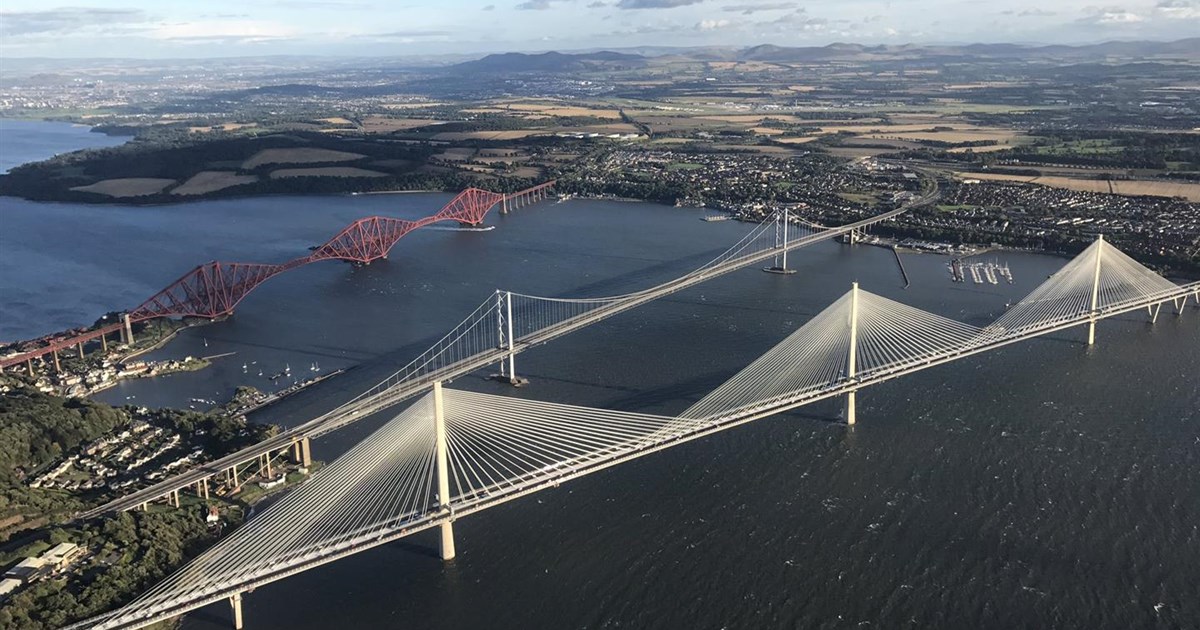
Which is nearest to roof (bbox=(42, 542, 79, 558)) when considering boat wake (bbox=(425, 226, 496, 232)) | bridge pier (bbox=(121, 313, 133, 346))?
bridge pier (bbox=(121, 313, 133, 346))

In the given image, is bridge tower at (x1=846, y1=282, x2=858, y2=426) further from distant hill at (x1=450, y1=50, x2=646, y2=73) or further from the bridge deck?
distant hill at (x1=450, y1=50, x2=646, y2=73)

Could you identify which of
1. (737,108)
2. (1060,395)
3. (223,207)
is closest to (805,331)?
(1060,395)

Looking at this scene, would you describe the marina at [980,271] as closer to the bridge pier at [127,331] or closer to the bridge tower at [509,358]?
the bridge tower at [509,358]

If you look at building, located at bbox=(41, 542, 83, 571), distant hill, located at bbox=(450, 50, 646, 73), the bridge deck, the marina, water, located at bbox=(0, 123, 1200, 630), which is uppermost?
distant hill, located at bbox=(450, 50, 646, 73)

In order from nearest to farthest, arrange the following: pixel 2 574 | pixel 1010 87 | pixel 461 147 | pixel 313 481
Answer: pixel 2 574
pixel 313 481
pixel 461 147
pixel 1010 87

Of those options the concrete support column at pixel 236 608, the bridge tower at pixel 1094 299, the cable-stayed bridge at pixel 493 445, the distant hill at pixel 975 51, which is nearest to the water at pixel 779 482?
the concrete support column at pixel 236 608

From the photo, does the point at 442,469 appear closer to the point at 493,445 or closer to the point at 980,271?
the point at 493,445

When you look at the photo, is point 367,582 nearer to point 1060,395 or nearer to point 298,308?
point 1060,395
